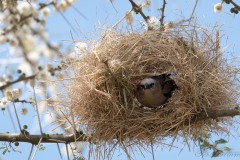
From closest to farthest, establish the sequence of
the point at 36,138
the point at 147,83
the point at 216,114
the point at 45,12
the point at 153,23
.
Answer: the point at 45,12 < the point at 216,114 < the point at 36,138 < the point at 147,83 < the point at 153,23

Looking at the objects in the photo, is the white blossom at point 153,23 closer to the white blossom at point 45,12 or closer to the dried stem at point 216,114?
the dried stem at point 216,114

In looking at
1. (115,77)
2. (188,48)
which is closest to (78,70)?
(115,77)

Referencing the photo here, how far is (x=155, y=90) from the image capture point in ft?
9.21

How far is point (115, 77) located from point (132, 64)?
17 centimetres

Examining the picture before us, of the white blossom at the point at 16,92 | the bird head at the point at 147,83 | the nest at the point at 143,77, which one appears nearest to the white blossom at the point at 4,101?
the white blossom at the point at 16,92

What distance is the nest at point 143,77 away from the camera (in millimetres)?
2543

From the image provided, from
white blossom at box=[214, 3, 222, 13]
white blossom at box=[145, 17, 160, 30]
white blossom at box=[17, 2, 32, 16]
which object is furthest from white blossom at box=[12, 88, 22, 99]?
white blossom at box=[214, 3, 222, 13]

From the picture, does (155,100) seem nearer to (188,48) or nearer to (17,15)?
(188,48)

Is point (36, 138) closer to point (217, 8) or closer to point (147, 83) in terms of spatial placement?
point (147, 83)

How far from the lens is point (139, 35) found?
2.83 metres

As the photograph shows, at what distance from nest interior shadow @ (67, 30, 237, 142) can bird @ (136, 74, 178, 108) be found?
0.20 ft

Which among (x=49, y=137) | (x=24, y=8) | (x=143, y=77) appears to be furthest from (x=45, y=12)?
(x=143, y=77)

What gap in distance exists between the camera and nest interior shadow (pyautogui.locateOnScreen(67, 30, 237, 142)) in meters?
2.54

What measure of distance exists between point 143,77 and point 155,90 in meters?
0.11
